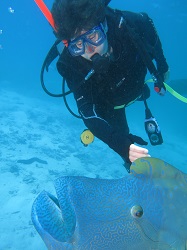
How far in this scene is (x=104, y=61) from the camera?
3234mm

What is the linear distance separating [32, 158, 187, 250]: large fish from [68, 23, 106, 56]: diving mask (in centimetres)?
210

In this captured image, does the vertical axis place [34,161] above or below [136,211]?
below

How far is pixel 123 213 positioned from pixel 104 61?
2.27 meters

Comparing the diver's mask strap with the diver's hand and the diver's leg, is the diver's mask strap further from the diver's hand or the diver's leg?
the diver's hand

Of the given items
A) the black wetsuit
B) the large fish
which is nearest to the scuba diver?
the black wetsuit

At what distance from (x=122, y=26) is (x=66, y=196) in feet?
9.73

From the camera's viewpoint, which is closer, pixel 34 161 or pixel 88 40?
pixel 88 40

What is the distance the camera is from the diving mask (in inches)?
123

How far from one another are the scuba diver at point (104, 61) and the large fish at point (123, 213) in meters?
0.83

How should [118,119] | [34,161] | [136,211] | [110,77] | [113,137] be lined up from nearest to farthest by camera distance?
[136,211] < [113,137] < [110,77] < [118,119] < [34,161]

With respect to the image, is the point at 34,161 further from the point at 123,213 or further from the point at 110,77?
the point at 123,213

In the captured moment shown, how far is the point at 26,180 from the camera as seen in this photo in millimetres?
8477

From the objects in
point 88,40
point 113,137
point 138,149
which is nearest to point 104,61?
point 88,40

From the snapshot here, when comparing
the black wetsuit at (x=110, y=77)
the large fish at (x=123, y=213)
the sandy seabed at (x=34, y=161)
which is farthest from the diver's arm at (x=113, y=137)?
the sandy seabed at (x=34, y=161)
